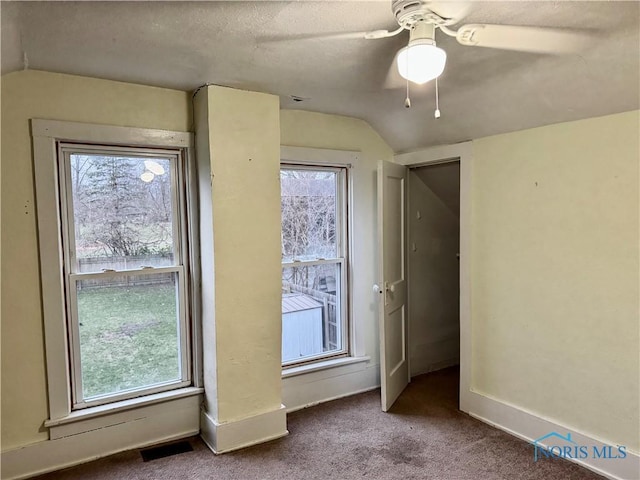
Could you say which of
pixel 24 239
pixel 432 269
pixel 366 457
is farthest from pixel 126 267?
pixel 432 269

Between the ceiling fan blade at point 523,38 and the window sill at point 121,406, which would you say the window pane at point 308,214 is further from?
the ceiling fan blade at point 523,38

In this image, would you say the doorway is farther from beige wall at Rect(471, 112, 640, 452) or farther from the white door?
beige wall at Rect(471, 112, 640, 452)

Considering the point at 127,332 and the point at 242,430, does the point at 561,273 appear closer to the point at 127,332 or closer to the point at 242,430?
the point at 242,430

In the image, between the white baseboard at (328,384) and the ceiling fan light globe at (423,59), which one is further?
the white baseboard at (328,384)

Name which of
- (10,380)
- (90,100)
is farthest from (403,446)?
(90,100)

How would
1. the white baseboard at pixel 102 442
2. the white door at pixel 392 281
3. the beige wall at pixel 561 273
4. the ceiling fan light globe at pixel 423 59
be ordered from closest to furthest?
the ceiling fan light globe at pixel 423 59
the beige wall at pixel 561 273
the white baseboard at pixel 102 442
the white door at pixel 392 281

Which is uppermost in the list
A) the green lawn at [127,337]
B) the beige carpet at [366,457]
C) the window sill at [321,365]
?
the green lawn at [127,337]

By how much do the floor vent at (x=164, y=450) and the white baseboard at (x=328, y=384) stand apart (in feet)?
2.51

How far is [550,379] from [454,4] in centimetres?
225

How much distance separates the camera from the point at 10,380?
7.79 ft

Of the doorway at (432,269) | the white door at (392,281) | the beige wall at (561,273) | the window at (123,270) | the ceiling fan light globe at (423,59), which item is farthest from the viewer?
the doorway at (432,269)

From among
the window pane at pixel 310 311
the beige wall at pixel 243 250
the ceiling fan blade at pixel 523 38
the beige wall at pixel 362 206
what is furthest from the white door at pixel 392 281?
the ceiling fan blade at pixel 523 38

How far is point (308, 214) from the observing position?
3361 millimetres

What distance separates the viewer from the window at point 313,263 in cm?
329
